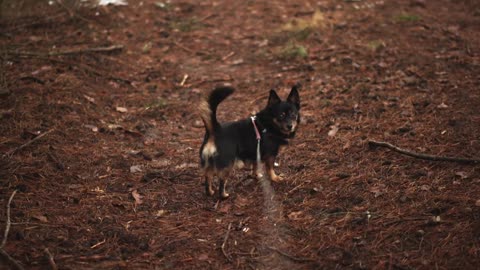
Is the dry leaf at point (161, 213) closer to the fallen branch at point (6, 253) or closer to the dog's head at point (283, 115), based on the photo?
the fallen branch at point (6, 253)

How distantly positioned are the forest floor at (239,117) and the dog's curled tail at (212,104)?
2.76 ft

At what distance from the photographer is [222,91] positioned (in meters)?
3.98

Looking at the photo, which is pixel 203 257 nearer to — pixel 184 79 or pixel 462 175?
pixel 462 175

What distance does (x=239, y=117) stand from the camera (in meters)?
6.37

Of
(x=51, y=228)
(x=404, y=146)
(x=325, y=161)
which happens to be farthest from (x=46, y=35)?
(x=404, y=146)

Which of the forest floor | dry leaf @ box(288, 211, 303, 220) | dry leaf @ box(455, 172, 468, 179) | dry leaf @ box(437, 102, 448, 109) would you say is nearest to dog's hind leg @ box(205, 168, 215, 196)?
the forest floor

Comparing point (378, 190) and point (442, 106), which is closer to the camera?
point (378, 190)

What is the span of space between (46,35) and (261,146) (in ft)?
17.3

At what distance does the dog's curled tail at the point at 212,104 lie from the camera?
3.98 m

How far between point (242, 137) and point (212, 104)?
68 cm

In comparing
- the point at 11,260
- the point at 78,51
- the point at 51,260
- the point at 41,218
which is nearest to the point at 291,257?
the point at 51,260

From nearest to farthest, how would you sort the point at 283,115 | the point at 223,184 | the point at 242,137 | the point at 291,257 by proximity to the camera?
the point at 291,257 < the point at 223,184 < the point at 242,137 < the point at 283,115

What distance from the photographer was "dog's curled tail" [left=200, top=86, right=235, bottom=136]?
3.98 meters

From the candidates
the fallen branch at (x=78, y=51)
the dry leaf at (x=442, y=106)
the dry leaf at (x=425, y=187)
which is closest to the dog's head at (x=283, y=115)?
the dry leaf at (x=425, y=187)
